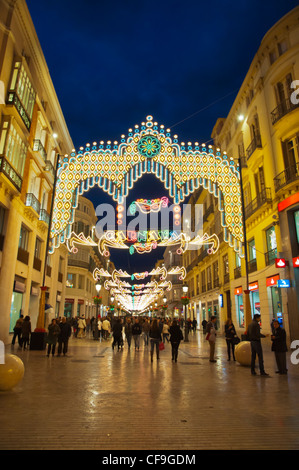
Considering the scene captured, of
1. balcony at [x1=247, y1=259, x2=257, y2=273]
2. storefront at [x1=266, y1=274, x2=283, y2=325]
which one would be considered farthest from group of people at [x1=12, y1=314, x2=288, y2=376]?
balcony at [x1=247, y1=259, x2=257, y2=273]

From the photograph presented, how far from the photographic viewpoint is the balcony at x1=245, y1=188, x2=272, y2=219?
1983 cm

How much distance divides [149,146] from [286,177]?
8.24 metres

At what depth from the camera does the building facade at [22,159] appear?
16562 millimetres

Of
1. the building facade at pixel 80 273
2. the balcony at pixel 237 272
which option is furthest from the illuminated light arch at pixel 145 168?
the building facade at pixel 80 273

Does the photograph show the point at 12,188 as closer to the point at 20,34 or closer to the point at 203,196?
the point at 20,34

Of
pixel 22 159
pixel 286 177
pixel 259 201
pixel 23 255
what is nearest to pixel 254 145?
pixel 259 201

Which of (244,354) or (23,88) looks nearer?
(244,354)

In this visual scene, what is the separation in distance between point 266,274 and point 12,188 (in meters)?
16.1

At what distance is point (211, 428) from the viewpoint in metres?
4.75

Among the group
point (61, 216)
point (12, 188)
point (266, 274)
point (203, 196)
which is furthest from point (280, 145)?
point (203, 196)

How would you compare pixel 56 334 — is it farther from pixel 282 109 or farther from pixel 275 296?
pixel 282 109

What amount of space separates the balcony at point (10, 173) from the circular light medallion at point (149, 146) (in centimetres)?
686

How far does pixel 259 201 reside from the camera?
69.7 feet

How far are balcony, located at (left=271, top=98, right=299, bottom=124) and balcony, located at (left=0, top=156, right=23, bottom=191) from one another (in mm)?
15528
